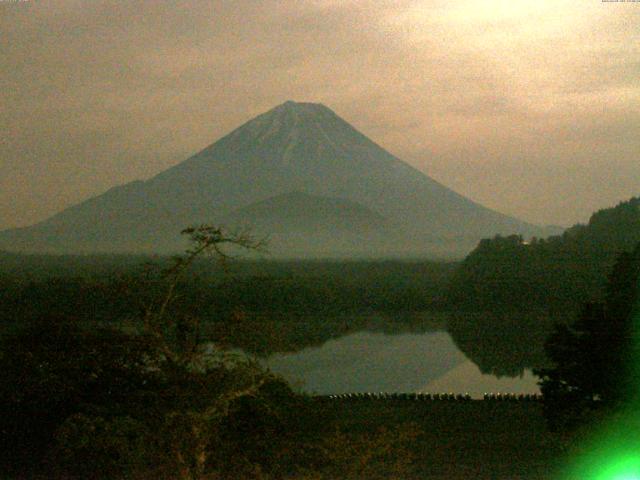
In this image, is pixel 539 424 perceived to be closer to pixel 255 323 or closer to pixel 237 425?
pixel 237 425

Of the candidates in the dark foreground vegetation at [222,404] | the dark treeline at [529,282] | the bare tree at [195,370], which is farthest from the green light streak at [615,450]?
the dark treeline at [529,282]

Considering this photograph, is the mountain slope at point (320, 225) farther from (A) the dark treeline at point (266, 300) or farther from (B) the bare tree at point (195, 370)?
(B) the bare tree at point (195, 370)

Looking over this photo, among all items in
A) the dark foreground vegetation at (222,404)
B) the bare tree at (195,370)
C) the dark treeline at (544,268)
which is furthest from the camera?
the dark treeline at (544,268)

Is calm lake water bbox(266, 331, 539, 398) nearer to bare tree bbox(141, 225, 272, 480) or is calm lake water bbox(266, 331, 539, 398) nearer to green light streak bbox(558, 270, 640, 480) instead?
green light streak bbox(558, 270, 640, 480)

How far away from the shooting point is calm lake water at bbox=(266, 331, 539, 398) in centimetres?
1428

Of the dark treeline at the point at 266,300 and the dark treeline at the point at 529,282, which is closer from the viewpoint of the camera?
the dark treeline at the point at 266,300

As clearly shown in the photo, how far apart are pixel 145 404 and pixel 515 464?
168 inches

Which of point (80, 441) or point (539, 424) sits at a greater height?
point (80, 441)

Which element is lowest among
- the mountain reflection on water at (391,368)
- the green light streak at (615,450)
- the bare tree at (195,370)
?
the mountain reflection on water at (391,368)

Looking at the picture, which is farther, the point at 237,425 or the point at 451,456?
the point at 451,456

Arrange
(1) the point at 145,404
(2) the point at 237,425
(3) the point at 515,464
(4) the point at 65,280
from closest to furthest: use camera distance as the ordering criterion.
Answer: (1) the point at 145,404 < (2) the point at 237,425 < (3) the point at 515,464 < (4) the point at 65,280

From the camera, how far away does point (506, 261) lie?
93.2 ft

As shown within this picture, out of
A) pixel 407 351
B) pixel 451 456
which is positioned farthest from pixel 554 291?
pixel 451 456

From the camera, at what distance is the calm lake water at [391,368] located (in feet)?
46.9
